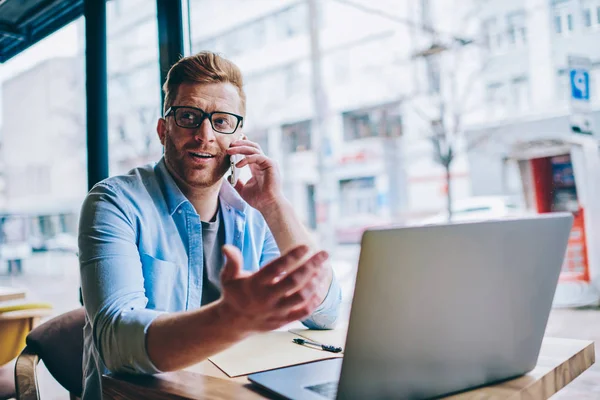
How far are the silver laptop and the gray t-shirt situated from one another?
0.54 meters

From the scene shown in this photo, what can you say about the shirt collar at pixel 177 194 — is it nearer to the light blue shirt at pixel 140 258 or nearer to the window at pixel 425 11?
the light blue shirt at pixel 140 258

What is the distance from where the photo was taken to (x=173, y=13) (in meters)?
2.41

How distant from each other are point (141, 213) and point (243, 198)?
376 millimetres

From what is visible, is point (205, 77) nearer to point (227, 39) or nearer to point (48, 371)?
point (48, 371)

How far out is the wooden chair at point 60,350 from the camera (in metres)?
1.36

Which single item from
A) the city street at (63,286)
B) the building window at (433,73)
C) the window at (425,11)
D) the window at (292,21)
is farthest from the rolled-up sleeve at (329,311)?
the window at (292,21)

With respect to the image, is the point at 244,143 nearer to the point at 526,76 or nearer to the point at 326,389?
the point at 326,389

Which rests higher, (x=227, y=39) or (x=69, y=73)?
(x=227, y=39)

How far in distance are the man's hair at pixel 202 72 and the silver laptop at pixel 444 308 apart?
874 mm

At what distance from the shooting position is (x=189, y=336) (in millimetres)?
740

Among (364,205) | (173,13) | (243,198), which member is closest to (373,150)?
(364,205)

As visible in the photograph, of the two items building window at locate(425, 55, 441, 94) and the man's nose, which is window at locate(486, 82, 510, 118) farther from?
the man's nose

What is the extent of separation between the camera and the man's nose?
1346 millimetres

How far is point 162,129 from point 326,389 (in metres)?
0.99
